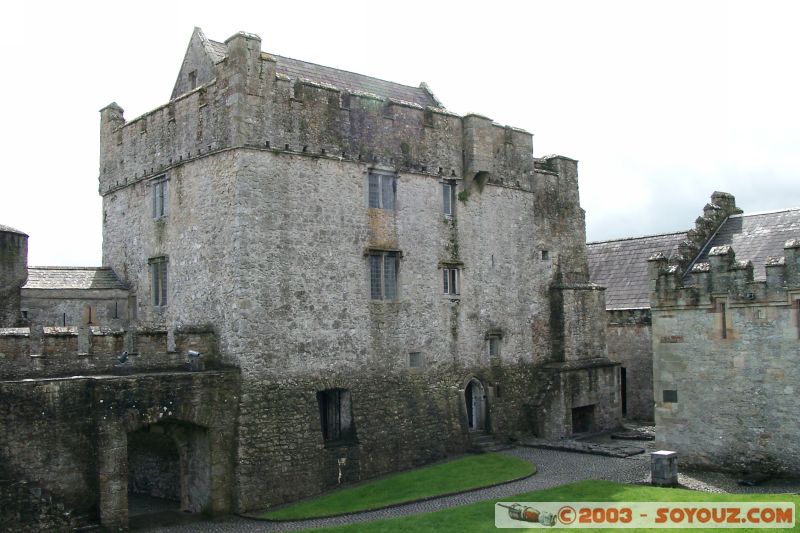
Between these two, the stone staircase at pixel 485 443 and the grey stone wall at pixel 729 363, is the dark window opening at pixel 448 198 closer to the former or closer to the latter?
the grey stone wall at pixel 729 363

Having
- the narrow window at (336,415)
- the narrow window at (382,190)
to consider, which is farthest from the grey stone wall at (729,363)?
the narrow window at (336,415)

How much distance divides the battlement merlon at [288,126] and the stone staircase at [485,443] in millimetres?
8389

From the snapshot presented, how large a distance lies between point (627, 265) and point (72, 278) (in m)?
22.7

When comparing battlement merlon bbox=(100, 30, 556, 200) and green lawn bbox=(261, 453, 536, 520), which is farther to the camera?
battlement merlon bbox=(100, 30, 556, 200)

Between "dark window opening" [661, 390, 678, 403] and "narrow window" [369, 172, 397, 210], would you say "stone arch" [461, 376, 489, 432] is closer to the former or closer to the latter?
→ "dark window opening" [661, 390, 678, 403]

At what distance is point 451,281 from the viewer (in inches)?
1036

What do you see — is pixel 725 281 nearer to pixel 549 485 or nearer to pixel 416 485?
pixel 549 485

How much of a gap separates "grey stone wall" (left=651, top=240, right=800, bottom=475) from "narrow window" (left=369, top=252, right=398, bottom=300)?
7.58 meters

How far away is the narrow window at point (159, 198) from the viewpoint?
2425cm

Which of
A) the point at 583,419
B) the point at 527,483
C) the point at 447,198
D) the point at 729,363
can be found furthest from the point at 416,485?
the point at 583,419

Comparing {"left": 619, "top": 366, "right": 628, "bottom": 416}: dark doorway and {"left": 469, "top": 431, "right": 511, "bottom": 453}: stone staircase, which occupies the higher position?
{"left": 619, "top": 366, "right": 628, "bottom": 416}: dark doorway

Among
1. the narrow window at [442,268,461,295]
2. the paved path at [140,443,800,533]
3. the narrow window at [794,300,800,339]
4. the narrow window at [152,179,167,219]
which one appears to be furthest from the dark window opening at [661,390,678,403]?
the narrow window at [152,179,167,219]

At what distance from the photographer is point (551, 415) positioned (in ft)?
91.6

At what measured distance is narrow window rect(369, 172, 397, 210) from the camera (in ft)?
79.8
